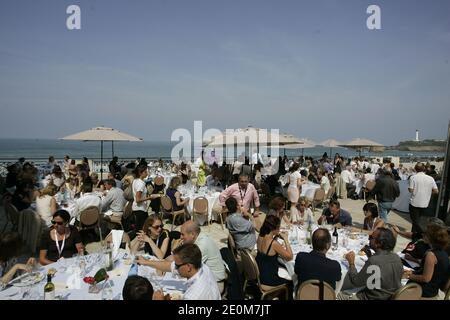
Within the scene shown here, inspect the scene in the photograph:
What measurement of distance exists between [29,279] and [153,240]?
1492 millimetres

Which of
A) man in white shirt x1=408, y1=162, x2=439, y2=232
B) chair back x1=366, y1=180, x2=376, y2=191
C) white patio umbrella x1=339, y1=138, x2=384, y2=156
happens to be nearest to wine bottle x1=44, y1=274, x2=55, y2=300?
man in white shirt x1=408, y1=162, x2=439, y2=232

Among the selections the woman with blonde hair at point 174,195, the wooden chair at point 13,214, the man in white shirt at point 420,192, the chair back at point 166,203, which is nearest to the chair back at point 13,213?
the wooden chair at point 13,214

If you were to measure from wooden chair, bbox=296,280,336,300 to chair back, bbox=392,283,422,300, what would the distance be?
63cm

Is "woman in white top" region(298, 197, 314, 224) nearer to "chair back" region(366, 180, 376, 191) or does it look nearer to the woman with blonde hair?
the woman with blonde hair

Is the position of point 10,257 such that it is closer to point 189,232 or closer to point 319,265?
point 189,232

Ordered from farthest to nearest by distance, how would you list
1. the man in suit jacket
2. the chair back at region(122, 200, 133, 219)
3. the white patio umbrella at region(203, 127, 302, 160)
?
the white patio umbrella at region(203, 127, 302, 160) < the chair back at region(122, 200, 133, 219) < the man in suit jacket

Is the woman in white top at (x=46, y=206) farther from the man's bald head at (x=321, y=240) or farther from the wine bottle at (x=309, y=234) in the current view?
the man's bald head at (x=321, y=240)

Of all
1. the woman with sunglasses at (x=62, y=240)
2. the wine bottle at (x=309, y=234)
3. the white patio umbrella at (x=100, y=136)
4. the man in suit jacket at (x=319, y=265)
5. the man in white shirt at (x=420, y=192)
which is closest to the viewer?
the man in suit jacket at (x=319, y=265)

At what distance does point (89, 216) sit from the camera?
6.01 metres

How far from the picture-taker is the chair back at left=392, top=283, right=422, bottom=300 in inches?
119

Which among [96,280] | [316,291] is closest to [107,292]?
[96,280]

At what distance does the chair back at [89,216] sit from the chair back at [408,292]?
17.1ft

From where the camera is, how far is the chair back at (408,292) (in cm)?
303
